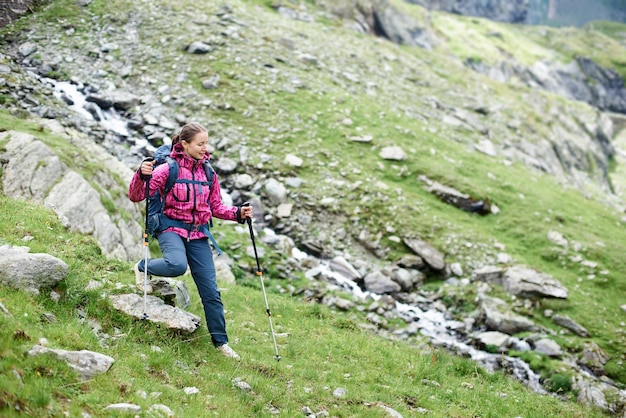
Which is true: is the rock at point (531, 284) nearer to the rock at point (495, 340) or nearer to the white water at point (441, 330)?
the rock at point (495, 340)

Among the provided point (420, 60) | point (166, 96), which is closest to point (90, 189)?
point (166, 96)

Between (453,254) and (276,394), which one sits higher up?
(276,394)

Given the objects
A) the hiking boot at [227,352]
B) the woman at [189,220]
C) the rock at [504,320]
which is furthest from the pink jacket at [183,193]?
the rock at [504,320]

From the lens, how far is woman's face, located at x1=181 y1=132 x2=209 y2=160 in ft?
27.5

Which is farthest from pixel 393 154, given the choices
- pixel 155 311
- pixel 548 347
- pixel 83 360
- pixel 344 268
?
pixel 83 360

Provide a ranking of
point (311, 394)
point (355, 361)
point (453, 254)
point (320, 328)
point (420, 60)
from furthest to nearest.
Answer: point (420, 60)
point (453, 254)
point (320, 328)
point (355, 361)
point (311, 394)

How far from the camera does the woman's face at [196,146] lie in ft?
27.5

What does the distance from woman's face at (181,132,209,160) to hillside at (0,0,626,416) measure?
9.45ft

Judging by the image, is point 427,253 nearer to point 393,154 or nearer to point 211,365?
point 393,154

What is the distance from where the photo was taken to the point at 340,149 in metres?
25.8

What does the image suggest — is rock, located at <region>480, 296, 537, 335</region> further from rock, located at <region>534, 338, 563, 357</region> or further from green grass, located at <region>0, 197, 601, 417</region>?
green grass, located at <region>0, 197, 601, 417</region>

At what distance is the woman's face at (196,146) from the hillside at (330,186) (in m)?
2.88

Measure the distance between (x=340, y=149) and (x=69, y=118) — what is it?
1315cm

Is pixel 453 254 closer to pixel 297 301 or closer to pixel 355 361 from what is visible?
pixel 297 301
